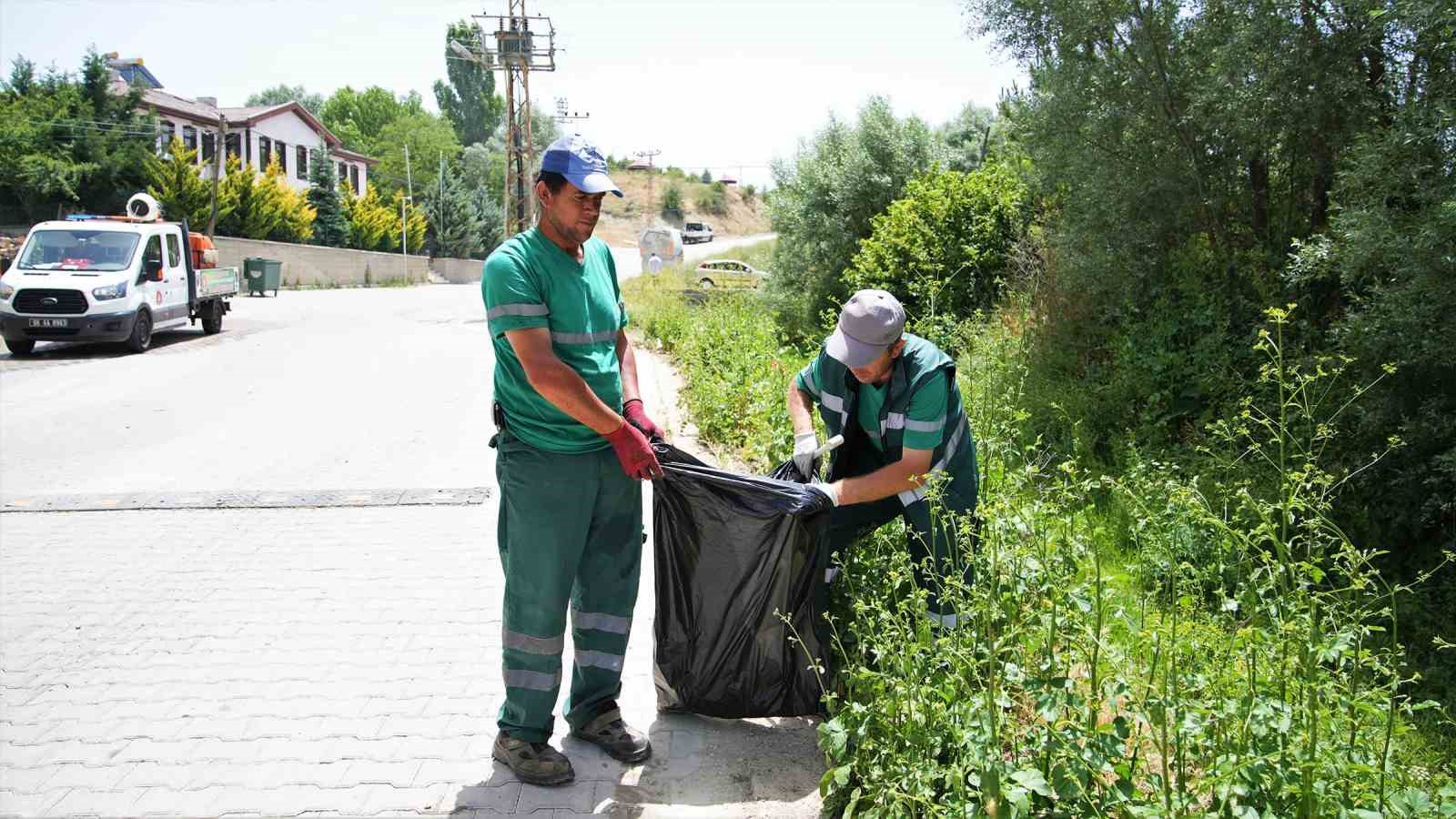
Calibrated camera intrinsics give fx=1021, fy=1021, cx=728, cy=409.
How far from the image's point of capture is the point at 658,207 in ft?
313

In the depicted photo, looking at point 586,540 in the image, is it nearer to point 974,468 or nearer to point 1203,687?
point 974,468

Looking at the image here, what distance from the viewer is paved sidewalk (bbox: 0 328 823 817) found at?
338 cm

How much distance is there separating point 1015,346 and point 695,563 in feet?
23.1

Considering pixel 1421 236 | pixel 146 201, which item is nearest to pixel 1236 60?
pixel 1421 236

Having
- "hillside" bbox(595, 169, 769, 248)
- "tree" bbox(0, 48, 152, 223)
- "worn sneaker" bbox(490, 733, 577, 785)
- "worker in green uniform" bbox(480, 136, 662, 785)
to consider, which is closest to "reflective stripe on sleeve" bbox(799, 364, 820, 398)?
"worker in green uniform" bbox(480, 136, 662, 785)

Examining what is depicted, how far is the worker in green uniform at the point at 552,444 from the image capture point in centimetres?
323

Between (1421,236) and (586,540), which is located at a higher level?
(1421,236)

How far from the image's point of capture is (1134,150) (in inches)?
333

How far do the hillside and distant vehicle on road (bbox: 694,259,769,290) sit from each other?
4795 cm

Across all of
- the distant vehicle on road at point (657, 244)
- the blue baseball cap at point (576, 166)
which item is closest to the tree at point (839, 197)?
the blue baseball cap at point (576, 166)

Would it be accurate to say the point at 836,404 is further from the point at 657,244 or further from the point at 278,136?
the point at 278,136

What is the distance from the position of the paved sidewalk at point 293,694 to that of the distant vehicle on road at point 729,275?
1269 cm

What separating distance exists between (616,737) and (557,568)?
2.25ft

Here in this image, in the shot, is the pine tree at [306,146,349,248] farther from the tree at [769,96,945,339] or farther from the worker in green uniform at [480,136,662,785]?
the worker in green uniform at [480,136,662,785]
